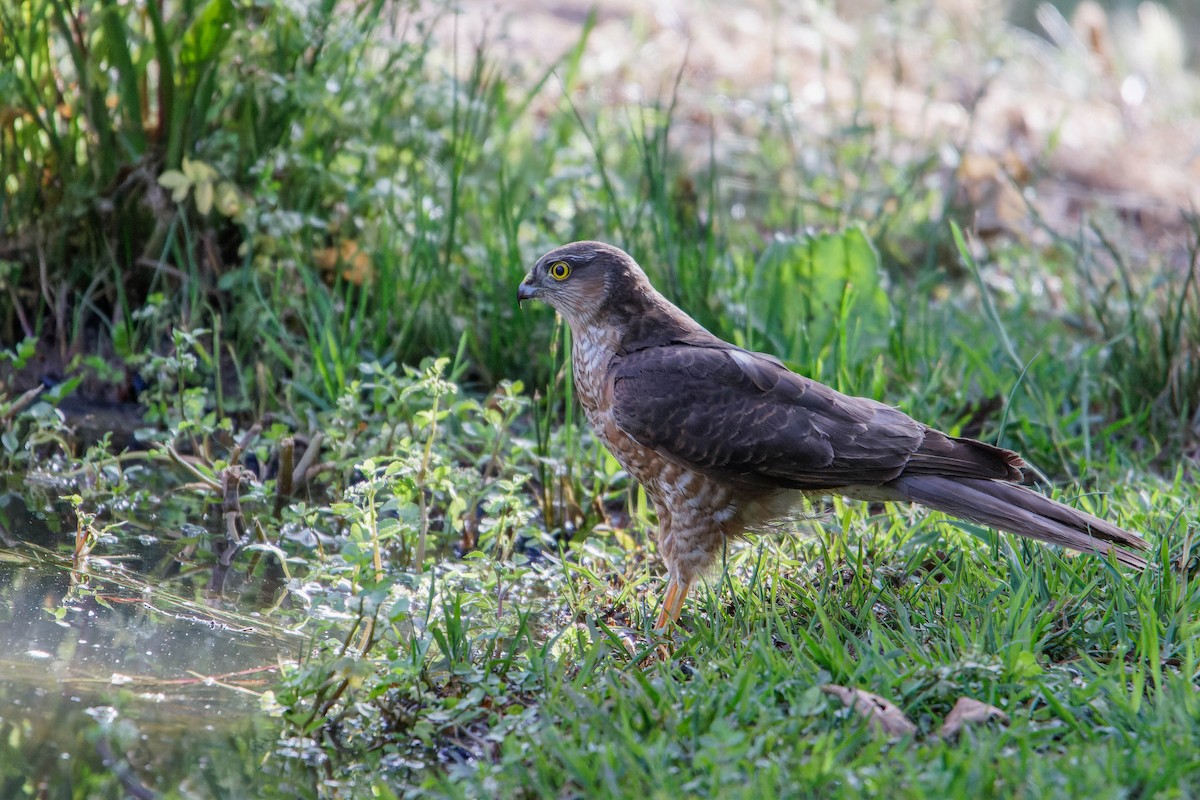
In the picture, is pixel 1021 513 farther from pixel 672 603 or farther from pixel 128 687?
pixel 128 687

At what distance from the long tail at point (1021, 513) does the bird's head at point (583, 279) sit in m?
1.20

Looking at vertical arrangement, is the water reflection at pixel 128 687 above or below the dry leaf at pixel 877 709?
below

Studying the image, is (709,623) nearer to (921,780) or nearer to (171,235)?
(921,780)

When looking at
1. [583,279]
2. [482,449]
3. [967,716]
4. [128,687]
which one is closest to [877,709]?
[967,716]

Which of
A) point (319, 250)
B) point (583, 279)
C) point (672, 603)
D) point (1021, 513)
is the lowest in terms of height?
point (672, 603)

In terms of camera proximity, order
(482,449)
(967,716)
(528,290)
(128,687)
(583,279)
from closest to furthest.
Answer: (967,716) < (128,687) < (583,279) < (528,290) < (482,449)

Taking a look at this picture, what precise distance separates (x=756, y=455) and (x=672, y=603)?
545 millimetres

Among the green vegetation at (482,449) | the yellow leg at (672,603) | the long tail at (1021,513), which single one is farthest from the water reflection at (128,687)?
the long tail at (1021,513)

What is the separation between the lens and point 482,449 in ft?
17.4

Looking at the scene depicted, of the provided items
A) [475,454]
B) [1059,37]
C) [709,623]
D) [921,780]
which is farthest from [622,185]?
[1059,37]

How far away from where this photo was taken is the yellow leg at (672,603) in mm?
3998

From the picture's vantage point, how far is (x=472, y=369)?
5.79 metres

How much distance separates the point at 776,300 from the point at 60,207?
313 cm

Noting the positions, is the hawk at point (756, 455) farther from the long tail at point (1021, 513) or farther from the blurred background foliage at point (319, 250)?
the blurred background foliage at point (319, 250)
